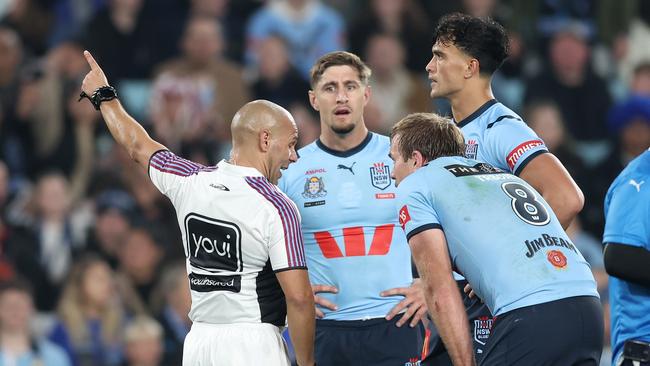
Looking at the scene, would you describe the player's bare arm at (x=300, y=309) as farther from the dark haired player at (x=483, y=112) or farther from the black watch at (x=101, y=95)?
the black watch at (x=101, y=95)

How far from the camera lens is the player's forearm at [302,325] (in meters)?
5.82

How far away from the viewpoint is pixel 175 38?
12.9 meters

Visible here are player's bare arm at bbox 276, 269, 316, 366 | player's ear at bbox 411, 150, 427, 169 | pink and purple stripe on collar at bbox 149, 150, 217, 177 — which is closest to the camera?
player's ear at bbox 411, 150, 427, 169

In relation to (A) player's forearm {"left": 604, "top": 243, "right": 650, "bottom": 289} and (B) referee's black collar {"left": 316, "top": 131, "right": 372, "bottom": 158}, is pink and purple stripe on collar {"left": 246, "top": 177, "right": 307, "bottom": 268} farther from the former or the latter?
(A) player's forearm {"left": 604, "top": 243, "right": 650, "bottom": 289}

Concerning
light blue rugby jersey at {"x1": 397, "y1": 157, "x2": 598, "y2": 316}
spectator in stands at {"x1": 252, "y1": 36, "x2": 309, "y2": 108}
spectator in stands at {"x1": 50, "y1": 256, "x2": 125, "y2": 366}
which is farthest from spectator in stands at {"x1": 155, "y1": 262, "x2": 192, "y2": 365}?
light blue rugby jersey at {"x1": 397, "y1": 157, "x2": 598, "y2": 316}

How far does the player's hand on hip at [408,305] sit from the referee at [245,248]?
0.98m

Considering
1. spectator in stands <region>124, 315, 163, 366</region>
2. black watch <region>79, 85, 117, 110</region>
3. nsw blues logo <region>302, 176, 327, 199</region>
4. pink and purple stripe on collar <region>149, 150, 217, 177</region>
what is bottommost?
spectator in stands <region>124, 315, 163, 366</region>

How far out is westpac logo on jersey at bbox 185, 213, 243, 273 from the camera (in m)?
5.84

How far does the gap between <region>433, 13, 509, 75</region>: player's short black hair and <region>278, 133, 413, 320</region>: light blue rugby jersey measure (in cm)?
111

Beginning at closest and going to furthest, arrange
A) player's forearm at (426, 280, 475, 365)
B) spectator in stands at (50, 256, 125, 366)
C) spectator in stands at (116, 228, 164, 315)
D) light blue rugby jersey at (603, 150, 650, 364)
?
player's forearm at (426, 280, 475, 365), light blue rugby jersey at (603, 150, 650, 364), spectator in stands at (50, 256, 125, 366), spectator in stands at (116, 228, 164, 315)

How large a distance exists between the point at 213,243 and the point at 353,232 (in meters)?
1.31

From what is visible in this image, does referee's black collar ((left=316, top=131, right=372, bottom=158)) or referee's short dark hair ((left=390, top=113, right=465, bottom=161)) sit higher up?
referee's black collar ((left=316, top=131, right=372, bottom=158))

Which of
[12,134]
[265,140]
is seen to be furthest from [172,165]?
[12,134]

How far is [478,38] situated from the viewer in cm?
628
